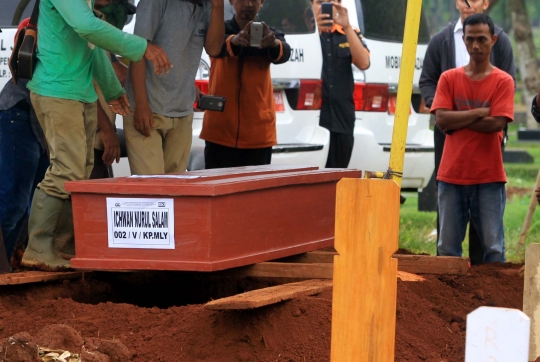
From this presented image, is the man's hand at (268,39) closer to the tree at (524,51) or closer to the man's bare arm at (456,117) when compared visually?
the man's bare arm at (456,117)

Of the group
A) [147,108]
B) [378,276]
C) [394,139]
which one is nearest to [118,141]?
[147,108]

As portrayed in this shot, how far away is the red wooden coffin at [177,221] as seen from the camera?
4863 millimetres

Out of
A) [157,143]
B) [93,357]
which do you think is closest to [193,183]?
[93,357]

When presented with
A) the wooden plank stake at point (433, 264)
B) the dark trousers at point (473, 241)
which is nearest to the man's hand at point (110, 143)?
the wooden plank stake at point (433, 264)

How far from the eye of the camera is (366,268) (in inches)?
130

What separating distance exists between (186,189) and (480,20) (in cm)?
267

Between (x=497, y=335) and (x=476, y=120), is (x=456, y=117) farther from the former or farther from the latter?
(x=497, y=335)

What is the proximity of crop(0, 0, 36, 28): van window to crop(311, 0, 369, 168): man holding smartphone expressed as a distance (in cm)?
243

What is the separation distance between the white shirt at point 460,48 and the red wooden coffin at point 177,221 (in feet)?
7.80

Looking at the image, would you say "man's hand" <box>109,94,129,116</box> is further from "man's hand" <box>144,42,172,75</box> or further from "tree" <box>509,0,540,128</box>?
"tree" <box>509,0,540,128</box>

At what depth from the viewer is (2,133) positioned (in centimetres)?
607

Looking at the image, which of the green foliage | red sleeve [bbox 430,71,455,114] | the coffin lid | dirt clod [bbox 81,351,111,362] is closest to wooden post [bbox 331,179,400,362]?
dirt clod [bbox 81,351,111,362]

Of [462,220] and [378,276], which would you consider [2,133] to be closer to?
[462,220]

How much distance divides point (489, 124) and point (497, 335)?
12.5 feet
